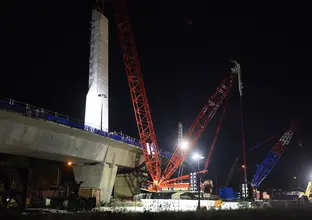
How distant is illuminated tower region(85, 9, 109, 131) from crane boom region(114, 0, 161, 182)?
3329mm

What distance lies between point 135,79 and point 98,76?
7354 millimetres

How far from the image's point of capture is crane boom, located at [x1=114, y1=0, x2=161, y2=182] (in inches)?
2411

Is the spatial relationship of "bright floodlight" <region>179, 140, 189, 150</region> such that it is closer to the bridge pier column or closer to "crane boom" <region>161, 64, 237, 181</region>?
"crane boom" <region>161, 64, 237, 181</region>

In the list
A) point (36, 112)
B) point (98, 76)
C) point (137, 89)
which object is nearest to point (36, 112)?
point (36, 112)

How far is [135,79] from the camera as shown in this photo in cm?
6203

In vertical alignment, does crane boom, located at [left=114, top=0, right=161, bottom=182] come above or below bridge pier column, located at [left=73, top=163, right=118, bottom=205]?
above

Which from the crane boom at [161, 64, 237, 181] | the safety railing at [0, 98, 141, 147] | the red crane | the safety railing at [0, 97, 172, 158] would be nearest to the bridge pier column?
the safety railing at [0, 97, 172, 158]

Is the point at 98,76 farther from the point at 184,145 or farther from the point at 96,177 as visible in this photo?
the point at 184,145

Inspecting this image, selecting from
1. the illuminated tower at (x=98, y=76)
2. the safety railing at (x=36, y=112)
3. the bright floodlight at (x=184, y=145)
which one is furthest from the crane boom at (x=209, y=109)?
the safety railing at (x=36, y=112)

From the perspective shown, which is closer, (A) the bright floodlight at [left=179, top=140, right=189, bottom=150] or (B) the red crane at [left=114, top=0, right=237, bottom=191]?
(B) the red crane at [left=114, top=0, right=237, bottom=191]

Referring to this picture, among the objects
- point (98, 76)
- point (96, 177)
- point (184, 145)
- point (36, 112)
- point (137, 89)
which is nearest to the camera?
point (36, 112)

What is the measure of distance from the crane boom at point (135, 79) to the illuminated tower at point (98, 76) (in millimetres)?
3329

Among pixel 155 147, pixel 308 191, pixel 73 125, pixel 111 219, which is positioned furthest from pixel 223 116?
pixel 111 219

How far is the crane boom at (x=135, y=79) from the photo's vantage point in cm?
6125
